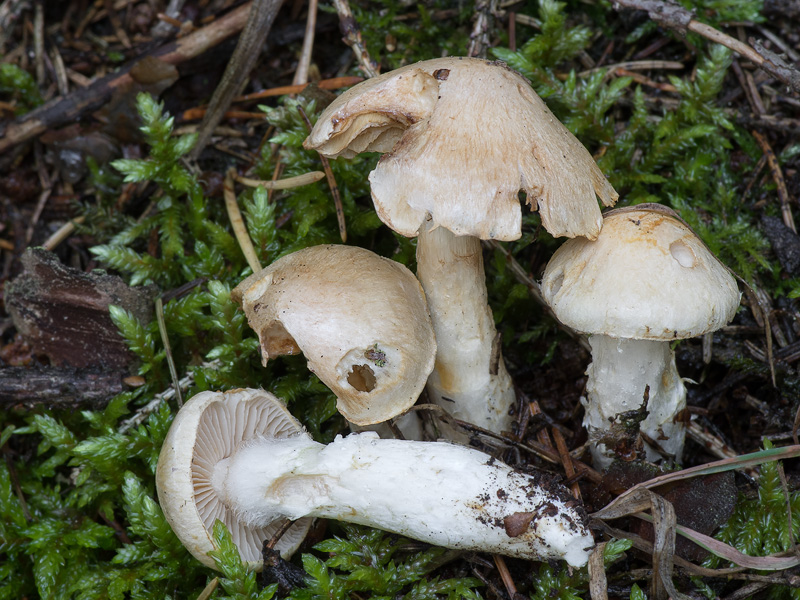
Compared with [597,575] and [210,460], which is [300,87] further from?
[597,575]

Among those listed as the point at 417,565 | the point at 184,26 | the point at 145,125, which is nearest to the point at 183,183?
the point at 145,125

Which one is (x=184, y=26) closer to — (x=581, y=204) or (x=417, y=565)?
(x=581, y=204)

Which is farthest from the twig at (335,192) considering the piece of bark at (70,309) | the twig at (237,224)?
the piece of bark at (70,309)

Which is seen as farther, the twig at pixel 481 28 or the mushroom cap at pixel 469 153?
the twig at pixel 481 28

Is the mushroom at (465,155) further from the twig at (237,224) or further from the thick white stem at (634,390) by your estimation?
the twig at (237,224)

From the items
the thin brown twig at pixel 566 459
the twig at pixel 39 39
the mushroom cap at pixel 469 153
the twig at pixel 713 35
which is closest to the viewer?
the mushroom cap at pixel 469 153

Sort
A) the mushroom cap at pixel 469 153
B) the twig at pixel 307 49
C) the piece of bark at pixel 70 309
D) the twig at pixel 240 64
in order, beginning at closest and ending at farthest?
the mushroom cap at pixel 469 153 → the piece of bark at pixel 70 309 → the twig at pixel 240 64 → the twig at pixel 307 49

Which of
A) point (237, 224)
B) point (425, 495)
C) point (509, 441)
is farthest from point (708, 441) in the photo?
point (237, 224)

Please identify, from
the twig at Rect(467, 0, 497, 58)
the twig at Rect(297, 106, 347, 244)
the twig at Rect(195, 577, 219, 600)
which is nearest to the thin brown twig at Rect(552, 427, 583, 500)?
the twig at Rect(297, 106, 347, 244)
